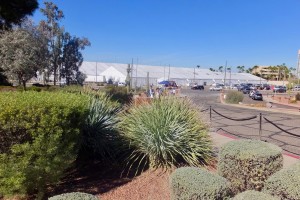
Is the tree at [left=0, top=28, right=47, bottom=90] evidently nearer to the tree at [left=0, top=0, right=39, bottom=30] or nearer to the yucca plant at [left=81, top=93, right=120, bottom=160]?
the tree at [left=0, top=0, right=39, bottom=30]

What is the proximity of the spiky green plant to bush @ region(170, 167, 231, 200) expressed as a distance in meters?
2.11

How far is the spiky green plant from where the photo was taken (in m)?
5.80

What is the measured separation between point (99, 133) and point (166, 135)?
1.45 m

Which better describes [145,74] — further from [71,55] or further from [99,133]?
[99,133]

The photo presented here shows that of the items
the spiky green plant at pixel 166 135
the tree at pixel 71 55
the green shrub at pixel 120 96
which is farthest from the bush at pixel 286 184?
the tree at pixel 71 55

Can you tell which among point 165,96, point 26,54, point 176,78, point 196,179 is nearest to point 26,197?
point 196,179

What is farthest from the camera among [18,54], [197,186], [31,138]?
[18,54]

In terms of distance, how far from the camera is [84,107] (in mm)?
4938

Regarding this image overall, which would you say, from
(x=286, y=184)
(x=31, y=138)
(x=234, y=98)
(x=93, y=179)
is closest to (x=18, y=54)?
(x=93, y=179)

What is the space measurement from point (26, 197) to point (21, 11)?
7.19 metres

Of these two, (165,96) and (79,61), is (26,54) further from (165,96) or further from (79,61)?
(165,96)

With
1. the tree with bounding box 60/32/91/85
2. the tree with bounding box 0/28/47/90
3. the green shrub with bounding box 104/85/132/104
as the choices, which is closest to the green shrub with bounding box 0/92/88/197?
the green shrub with bounding box 104/85/132/104

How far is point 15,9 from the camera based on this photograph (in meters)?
9.79

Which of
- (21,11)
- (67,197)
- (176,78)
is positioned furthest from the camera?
(176,78)
